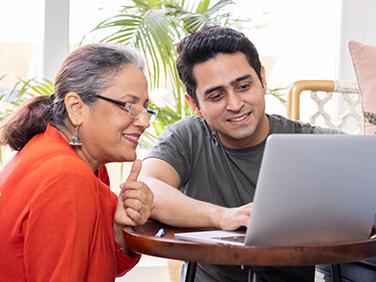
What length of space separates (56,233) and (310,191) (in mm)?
515

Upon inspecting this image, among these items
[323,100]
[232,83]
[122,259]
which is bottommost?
[122,259]

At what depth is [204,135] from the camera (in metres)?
2.14

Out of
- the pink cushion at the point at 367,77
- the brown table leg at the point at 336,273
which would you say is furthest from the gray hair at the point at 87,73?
the pink cushion at the point at 367,77

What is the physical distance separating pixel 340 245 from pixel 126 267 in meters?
0.56

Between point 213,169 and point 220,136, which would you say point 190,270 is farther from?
point 220,136

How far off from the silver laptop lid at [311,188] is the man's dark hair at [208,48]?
2.21 feet

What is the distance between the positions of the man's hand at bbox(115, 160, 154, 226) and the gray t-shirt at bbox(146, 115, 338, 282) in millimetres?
304

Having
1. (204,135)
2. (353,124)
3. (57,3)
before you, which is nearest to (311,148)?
(204,135)

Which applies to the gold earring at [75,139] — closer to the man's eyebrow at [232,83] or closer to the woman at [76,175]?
the woman at [76,175]

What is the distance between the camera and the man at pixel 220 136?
200 centimetres

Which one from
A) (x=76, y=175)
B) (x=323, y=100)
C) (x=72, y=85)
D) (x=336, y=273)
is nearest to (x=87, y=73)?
(x=72, y=85)

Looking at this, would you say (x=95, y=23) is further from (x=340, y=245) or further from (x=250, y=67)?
(x=340, y=245)

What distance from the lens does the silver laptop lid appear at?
1.39 m

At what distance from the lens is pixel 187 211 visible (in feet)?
5.75
